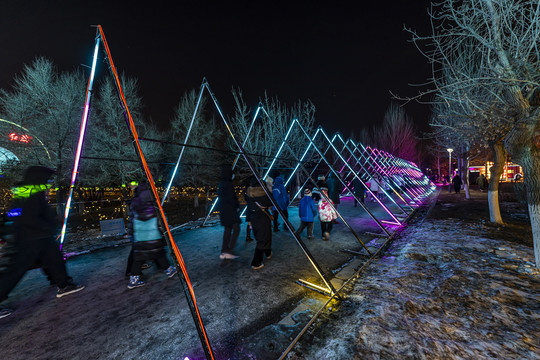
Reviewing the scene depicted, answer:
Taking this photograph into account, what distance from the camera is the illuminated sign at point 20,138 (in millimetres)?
9979

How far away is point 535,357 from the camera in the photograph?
1.98m

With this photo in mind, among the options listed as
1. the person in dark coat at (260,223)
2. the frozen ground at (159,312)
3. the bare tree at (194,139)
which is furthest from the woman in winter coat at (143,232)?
the bare tree at (194,139)

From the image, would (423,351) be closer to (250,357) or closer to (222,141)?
(250,357)

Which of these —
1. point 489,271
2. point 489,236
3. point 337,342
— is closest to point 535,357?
point 337,342

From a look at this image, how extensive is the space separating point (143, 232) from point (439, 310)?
431 centimetres

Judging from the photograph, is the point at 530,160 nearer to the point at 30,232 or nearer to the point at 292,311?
the point at 292,311

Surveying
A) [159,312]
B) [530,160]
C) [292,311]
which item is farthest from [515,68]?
[159,312]

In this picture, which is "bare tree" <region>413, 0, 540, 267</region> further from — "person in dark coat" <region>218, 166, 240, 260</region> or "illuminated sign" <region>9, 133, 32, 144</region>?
"illuminated sign" <region>9, 133, 32, 144</region>

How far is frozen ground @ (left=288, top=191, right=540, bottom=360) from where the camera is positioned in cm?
210

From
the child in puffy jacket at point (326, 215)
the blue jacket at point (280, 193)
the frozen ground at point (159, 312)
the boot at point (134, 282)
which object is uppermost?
the blue jacket at point (280, 193)

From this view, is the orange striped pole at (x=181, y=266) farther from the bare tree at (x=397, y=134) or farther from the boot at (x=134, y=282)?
the bare tree at (x=397, y=134)

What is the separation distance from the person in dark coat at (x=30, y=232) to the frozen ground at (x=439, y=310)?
3710mm

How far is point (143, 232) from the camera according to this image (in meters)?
3.42

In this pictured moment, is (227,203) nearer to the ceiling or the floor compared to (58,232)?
nearer to the ceiling
